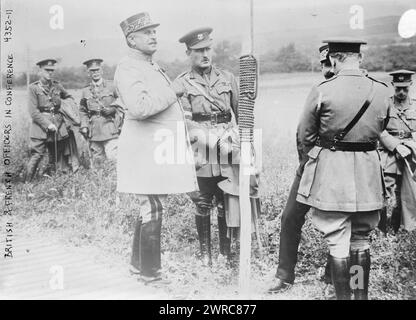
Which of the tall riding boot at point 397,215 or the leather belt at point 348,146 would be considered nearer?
the leather belt at point 348,146

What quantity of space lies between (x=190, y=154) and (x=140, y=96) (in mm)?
653

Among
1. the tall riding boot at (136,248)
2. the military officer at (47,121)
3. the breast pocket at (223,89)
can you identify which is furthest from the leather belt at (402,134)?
the military officer at (47,121)

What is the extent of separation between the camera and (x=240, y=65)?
3766 mm

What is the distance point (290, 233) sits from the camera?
12.4 feet

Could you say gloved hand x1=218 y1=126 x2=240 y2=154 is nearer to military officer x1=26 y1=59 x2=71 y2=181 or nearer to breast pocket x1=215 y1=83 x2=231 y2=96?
breast pocket x1=215 y1=83 x2=231 y2=96

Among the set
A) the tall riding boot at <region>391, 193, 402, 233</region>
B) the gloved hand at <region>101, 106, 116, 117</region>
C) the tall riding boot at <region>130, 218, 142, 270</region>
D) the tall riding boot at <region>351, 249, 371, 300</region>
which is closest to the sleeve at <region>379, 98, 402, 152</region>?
the tall riding boot at <region>391, 193, 402, 233</region>

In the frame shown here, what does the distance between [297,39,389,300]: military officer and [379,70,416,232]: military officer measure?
559 mm

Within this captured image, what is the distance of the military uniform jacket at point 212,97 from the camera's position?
12.9ft

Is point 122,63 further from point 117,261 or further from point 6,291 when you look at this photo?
point 6,291

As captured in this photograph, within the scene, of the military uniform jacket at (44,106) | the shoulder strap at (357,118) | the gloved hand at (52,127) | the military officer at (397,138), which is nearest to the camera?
the shoulder strap at (357,118)

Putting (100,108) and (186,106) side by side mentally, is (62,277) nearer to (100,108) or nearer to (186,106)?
(100,108)

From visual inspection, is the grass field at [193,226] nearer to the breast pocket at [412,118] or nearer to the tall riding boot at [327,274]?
the tall riding boot at [327,274]
